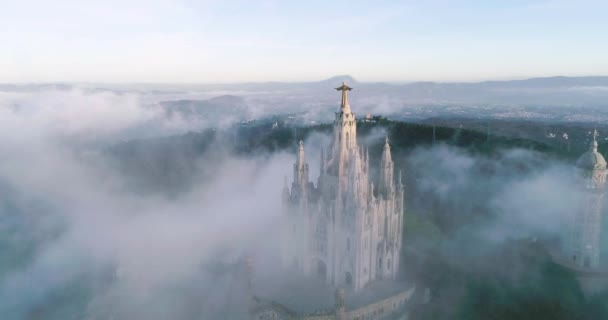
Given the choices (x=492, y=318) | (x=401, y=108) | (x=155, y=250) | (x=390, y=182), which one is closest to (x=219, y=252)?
(x=155, y=250)

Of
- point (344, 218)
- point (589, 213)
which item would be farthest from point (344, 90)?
point (589, 213)

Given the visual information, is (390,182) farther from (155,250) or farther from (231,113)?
(231,113)

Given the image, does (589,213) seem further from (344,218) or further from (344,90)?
(344,90)

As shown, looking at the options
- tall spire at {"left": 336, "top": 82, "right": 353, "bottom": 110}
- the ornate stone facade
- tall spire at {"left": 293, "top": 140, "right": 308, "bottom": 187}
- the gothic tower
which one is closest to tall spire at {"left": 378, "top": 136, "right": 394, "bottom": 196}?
the ornate stone facade

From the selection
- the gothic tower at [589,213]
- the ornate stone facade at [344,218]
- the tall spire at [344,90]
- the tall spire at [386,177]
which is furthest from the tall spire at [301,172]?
the gothic tower at [589,213]

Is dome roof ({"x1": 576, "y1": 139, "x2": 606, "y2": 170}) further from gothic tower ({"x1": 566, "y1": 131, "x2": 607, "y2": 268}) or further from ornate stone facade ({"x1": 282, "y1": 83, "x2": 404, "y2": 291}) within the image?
ornate stone facade ({"x1": 282, "y1": 83, "x2": 404, "y2": 291})
